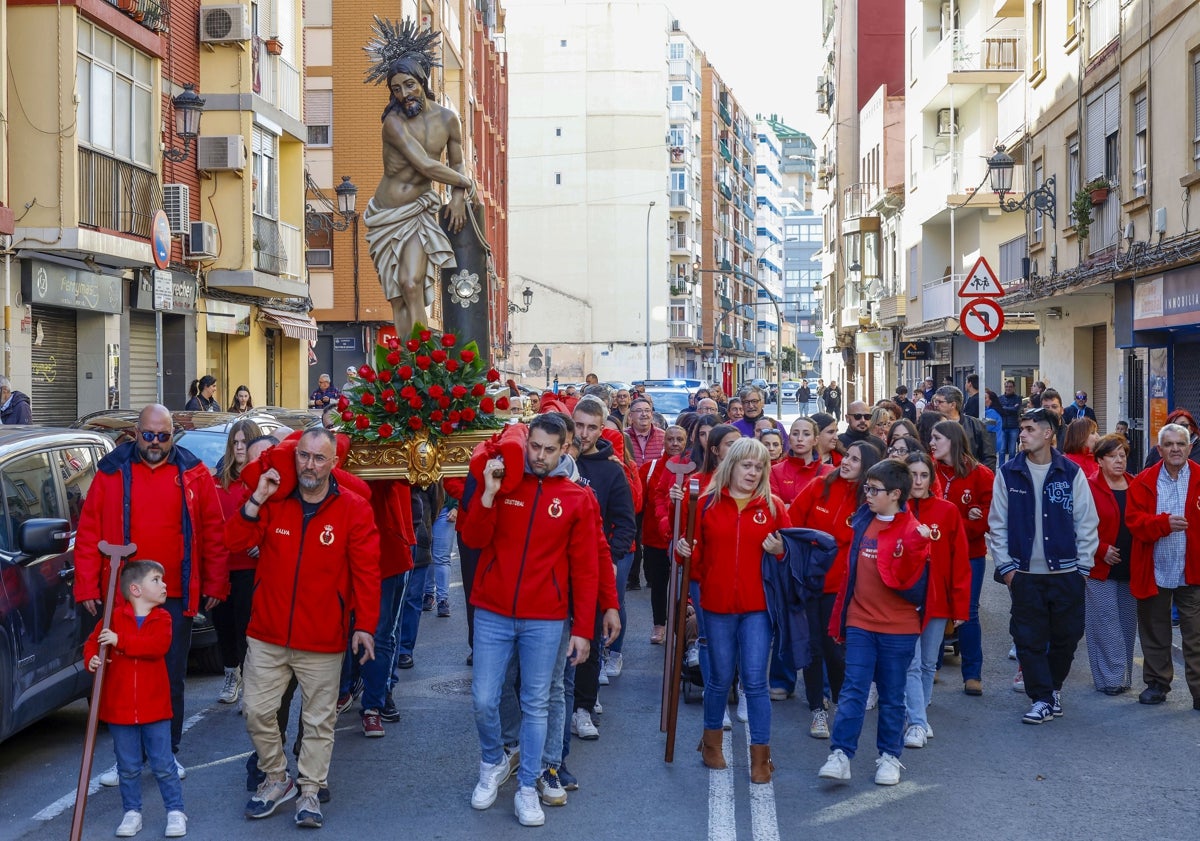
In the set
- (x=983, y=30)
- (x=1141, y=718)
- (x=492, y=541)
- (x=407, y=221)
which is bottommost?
(x=1141, y=718)

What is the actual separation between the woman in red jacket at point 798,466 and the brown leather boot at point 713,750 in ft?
7.07

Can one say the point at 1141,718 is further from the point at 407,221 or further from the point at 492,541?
the point at 407,221

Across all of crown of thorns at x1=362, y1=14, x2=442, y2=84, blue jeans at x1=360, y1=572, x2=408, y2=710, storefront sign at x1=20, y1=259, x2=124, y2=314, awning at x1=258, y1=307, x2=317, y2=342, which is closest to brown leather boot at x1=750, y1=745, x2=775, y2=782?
blue jeans at x1=360, y1=572, x2=408, y2=710

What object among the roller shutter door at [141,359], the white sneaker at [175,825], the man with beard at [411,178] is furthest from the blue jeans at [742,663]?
the roller shutter door at [141,359]

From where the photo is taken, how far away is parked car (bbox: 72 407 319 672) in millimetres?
9695

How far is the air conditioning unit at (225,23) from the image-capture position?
1035 inches

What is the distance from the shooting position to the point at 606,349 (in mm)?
73250

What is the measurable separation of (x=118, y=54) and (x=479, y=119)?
106 ft

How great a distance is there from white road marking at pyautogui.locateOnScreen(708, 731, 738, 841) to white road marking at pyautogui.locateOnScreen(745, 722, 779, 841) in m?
0.09

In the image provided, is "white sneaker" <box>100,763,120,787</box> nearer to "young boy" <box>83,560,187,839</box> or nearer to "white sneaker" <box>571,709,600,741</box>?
"young boy" <box>83,560,187,839</box>

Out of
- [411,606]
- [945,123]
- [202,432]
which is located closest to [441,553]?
[202,432]

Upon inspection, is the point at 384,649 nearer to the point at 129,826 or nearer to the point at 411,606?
the point at 411,606

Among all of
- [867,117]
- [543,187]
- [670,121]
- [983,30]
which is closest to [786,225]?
[670,121]

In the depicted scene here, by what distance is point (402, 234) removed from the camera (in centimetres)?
1082
